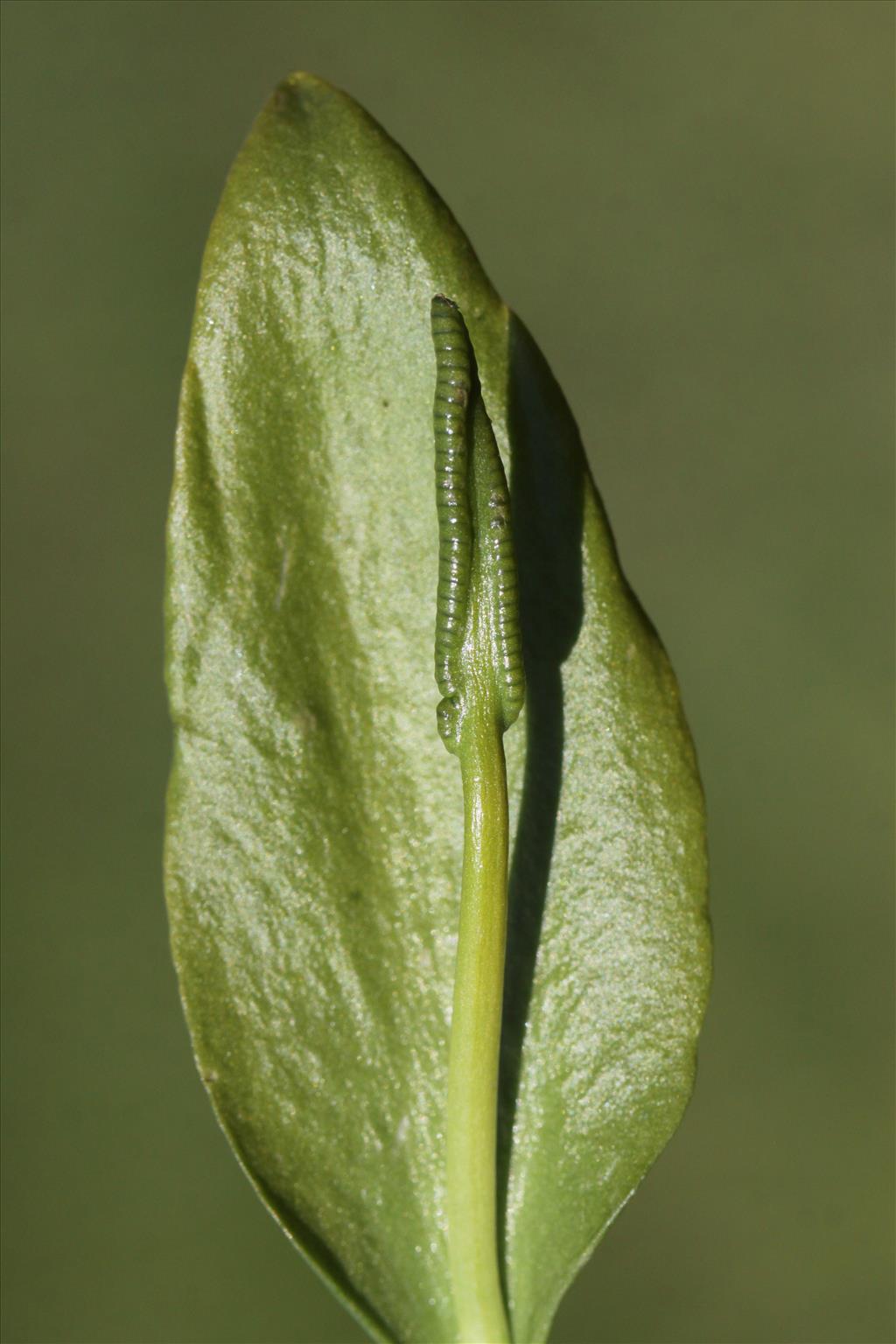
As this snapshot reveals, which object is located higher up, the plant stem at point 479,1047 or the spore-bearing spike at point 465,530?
the spore-bearing spike at point 465,530

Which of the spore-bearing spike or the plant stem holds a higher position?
the spore-bearing spike

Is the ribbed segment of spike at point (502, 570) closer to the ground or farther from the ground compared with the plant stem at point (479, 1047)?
farther from the ground

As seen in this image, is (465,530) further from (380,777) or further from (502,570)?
(380,777)

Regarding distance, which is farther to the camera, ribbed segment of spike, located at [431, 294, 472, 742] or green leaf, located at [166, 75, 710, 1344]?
green leaf, located at [166, 75, 710, 1344]

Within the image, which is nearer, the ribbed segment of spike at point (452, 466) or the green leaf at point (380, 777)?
the ribbed segment of spike at point (452, 466)
